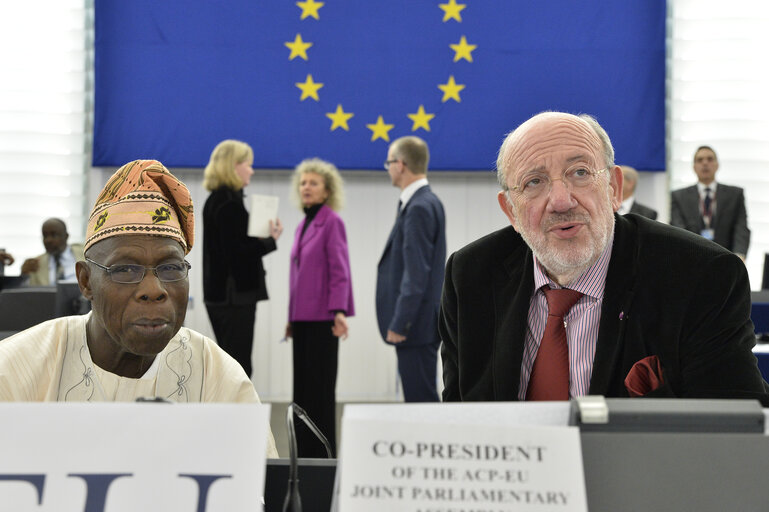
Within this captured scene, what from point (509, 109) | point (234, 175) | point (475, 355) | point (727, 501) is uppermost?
point (509, 109)

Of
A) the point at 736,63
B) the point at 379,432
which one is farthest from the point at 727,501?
the point at 736,63

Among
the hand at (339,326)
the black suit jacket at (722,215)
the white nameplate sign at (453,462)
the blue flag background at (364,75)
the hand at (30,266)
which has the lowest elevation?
the white nameplate sign at (453,462)

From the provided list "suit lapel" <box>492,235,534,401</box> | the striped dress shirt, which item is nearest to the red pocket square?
the striped dress shirt

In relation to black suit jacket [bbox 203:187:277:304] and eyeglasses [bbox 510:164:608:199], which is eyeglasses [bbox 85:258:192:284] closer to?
eyeglasses [bbox 510:164:608:199]

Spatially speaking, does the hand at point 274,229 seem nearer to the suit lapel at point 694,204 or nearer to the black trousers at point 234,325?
the black trousers at point 234,325

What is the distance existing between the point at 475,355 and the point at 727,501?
1.09m

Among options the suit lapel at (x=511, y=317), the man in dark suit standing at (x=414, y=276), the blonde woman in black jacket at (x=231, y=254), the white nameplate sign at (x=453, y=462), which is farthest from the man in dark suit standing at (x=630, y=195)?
the white nameplate sign at (x=453, y=462)

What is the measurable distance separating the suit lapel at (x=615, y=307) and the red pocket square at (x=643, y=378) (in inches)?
2.4

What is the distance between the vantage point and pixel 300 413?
115cm

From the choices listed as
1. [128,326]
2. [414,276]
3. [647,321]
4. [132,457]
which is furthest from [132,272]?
[414,276]

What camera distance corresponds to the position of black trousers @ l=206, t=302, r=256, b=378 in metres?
4.71

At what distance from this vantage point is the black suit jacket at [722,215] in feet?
20.8

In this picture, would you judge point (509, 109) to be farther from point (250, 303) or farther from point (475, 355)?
point (475, 355)

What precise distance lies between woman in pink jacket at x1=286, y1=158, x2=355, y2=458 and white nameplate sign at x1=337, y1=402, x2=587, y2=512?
12.2 feet
